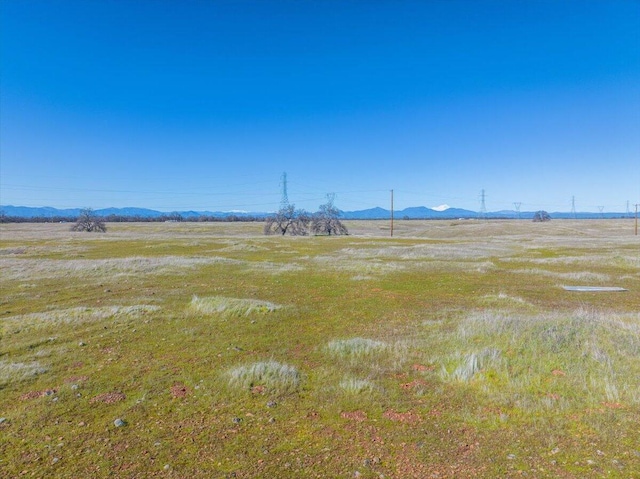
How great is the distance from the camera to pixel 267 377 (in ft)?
29.1

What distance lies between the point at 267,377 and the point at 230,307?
24.8ft

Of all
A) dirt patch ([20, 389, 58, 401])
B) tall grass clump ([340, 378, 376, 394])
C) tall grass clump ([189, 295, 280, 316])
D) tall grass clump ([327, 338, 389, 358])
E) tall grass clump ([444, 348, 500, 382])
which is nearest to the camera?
dirt patch ([20, 389, 58, 401])

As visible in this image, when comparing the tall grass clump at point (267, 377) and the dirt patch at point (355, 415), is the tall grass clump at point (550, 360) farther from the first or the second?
the tall grass clump at point (267, 377)

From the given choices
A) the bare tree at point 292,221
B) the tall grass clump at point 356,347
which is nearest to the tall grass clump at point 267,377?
the tall grass clump at point 356,347

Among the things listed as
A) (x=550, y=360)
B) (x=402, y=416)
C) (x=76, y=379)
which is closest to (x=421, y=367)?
(x=402, y=416)

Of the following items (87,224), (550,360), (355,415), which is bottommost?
(355,415)

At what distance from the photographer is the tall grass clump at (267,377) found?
8539mm

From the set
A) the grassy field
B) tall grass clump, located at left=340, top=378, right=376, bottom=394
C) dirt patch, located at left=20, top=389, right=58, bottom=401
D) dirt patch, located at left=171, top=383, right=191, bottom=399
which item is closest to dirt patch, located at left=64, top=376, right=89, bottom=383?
the grassy field

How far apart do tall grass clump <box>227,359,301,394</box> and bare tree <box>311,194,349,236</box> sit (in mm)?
93278

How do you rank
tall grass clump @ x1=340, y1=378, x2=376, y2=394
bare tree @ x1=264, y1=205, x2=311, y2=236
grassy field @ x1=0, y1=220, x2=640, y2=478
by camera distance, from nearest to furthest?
grassy field @ x1=0, y1=220, x2=640, y2=478 → tall grass clump @ x1=340, y1=378, x2=376, y2=394 → bare tree @ x1=264, y1=205, x2=311, y2=236

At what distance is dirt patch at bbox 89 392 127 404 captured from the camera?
26.0 ft

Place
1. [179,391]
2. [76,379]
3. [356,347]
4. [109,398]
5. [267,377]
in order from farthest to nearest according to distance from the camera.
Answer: [356,347] → [76,379] → [267,377] → [179,391] → [109,398]

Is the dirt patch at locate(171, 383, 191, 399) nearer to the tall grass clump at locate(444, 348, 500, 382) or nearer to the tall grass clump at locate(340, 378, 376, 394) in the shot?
the tall grass clump at locate(340, 378, 376, 394)

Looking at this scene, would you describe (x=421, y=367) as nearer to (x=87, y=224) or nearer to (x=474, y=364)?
(x=474, y=364)
